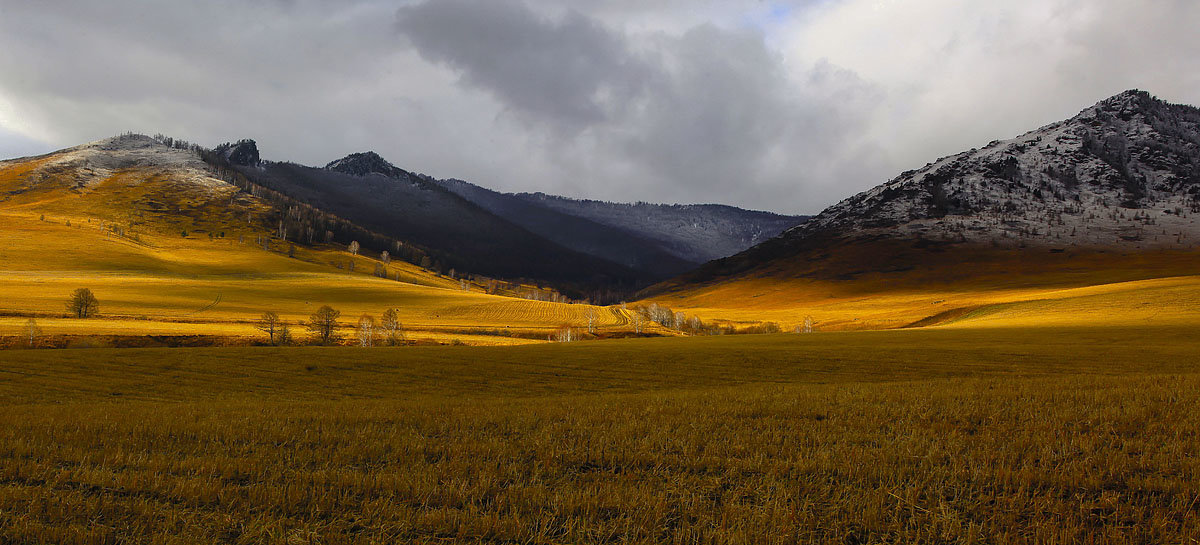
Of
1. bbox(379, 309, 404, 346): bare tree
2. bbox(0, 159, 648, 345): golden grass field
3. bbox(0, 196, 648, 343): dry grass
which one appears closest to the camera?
bbox(379, 309, 404, 346): bare tree

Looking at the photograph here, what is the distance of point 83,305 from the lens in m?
92.1

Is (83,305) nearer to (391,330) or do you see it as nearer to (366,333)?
(366,333)

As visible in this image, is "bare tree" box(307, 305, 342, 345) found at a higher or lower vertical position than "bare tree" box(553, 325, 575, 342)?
higher

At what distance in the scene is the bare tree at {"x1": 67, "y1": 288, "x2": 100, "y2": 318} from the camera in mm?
90744

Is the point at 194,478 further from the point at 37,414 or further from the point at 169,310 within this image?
the point at 169,310

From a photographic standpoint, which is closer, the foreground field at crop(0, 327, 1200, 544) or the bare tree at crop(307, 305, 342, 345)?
the foreground field at crop(0, 327, 1200, 544)

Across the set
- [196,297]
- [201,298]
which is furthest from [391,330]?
[196,297]

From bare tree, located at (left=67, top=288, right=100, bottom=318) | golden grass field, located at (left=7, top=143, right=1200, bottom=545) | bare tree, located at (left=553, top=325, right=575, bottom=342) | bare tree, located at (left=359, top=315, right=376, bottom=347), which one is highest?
bare tree, located at (left=67, top=288, right=100, bottom=318)

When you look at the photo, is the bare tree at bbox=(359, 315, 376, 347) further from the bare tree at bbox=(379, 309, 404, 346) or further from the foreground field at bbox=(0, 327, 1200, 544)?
the foreground field at bbox=(0, 327, 1200, 544)

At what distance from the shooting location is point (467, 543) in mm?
5730

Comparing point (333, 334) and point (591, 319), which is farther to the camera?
point (591, 319)

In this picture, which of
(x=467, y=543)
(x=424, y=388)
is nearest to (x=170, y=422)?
(x=467, y=543)

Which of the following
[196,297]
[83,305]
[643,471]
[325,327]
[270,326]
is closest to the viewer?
[643,471]

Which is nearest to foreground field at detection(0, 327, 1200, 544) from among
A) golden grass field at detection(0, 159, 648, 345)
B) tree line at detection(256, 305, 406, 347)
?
tree line at detection(256, 305, 406, 347)
